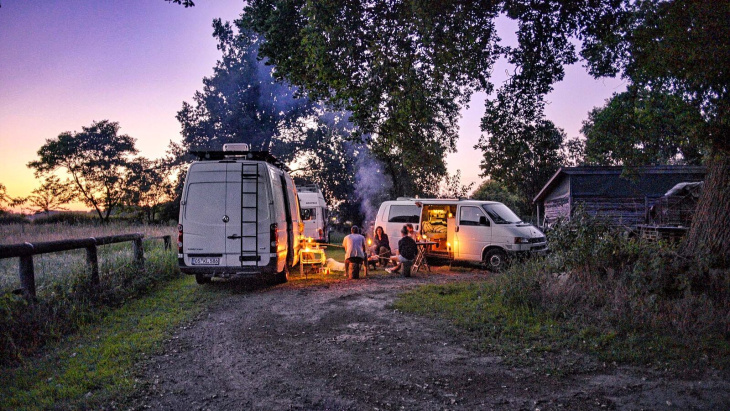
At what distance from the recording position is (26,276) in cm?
614

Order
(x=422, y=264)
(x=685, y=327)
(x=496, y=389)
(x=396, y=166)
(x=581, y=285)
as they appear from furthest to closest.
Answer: (x=396, y=166), (x=422, y=264), (x=581, y=285), (x=685, y=327), (x=496, y=389)

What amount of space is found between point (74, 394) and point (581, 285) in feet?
22.0

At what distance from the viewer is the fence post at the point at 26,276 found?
609cm

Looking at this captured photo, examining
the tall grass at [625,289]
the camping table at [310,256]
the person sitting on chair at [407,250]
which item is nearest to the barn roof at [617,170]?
the person sitting on chair at [407,250]

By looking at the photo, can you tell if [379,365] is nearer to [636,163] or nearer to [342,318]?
[342,318]

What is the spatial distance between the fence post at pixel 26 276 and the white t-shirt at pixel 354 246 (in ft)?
22.6

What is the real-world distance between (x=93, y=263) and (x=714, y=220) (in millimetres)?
10388

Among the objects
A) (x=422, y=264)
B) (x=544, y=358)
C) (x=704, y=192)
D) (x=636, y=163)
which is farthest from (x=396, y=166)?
(x=544, y=358)

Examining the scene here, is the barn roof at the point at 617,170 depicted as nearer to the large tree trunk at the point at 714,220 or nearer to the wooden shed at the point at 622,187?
the wooden shed at the point at 622,187

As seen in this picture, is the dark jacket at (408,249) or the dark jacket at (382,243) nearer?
the dark jacket at (408,249)

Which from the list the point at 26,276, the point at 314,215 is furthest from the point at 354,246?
the point at 314,215

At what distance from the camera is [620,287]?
6531 millimetres

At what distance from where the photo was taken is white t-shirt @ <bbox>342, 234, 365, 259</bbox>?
11.6 m

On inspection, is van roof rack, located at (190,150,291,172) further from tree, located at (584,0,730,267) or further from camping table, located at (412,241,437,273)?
tree, located at (584,0,730,267)
